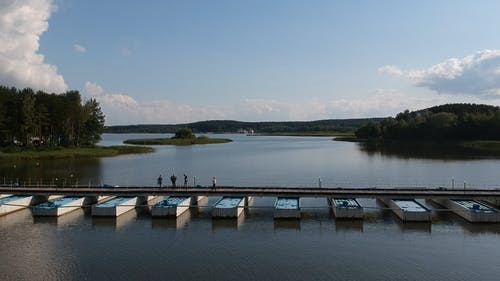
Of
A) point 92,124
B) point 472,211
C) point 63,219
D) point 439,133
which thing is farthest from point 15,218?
point 439,133

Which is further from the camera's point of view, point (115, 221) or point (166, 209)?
point (166, 209)

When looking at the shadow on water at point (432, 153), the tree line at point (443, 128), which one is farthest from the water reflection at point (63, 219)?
the tree line at point (443, 128)

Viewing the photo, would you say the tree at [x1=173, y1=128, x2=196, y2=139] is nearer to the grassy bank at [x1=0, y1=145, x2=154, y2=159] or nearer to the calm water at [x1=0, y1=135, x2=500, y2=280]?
the grassy bank at [x1=0, y1=145, x2=154, y2=159]

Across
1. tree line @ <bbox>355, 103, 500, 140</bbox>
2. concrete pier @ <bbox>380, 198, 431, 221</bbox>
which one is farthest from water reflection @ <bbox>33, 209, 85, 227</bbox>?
tree line @ <bbox>355, 103, 500, 140</bbox>

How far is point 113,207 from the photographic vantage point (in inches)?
1244

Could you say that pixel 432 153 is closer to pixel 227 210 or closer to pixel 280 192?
pixel 280 192

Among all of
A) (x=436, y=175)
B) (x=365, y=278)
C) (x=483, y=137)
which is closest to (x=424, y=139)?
(x=483, y=137)

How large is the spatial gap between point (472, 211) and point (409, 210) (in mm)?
3806

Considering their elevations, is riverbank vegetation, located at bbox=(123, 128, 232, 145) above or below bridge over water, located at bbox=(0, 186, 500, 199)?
above

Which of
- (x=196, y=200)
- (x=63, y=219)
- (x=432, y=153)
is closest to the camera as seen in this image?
(x=63, y=219)

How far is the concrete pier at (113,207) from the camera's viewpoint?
31547 millimetres

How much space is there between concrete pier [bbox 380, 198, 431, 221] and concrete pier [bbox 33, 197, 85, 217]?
22789 mm

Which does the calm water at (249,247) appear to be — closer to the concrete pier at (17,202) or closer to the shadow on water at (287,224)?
the shadow on water at (287,224)

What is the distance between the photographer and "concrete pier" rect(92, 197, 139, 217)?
31.5m
